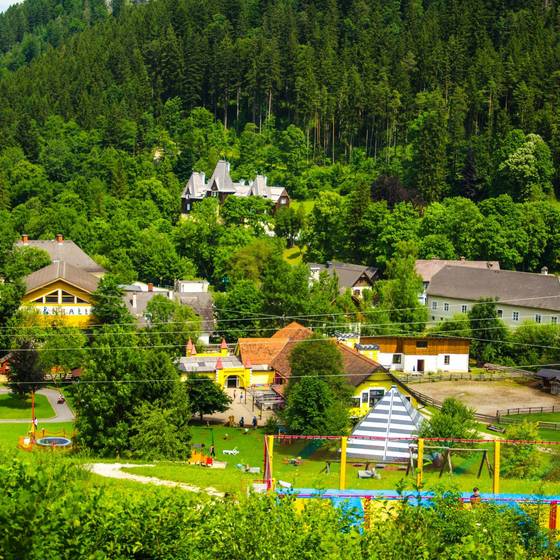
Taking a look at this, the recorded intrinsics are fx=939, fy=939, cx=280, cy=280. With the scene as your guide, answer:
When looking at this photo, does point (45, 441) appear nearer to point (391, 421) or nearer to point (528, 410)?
point (391, 421)

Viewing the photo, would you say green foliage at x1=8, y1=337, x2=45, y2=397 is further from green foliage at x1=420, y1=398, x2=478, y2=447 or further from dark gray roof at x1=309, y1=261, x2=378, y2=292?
dark gray roof at x1=309, y1=261, x2=378, y2=292

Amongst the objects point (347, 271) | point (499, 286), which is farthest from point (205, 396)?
point (347, 271)

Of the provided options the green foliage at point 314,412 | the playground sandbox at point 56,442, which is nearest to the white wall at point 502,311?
the green foliage at point 314,412

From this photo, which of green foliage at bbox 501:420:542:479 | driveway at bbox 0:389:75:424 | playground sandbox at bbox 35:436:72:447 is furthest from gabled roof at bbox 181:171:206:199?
green foliage at bbox 501:420:542:479

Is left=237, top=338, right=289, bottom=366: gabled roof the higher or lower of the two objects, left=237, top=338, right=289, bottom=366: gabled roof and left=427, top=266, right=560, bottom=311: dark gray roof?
the lower

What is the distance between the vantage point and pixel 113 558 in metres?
14.5

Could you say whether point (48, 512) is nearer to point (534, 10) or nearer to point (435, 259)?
point (435, 259)

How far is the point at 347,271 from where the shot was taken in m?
69.0

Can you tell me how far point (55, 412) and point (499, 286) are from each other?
3077 centimetres

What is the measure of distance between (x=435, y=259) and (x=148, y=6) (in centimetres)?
8755

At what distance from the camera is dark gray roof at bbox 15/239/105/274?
226 ft

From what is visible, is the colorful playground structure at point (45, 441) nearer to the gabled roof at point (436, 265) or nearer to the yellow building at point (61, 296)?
the yellow building at point (61, 296)

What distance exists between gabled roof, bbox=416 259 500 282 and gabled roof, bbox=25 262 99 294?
2288 cm

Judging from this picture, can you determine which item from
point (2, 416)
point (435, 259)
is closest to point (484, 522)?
point (2, 416)
